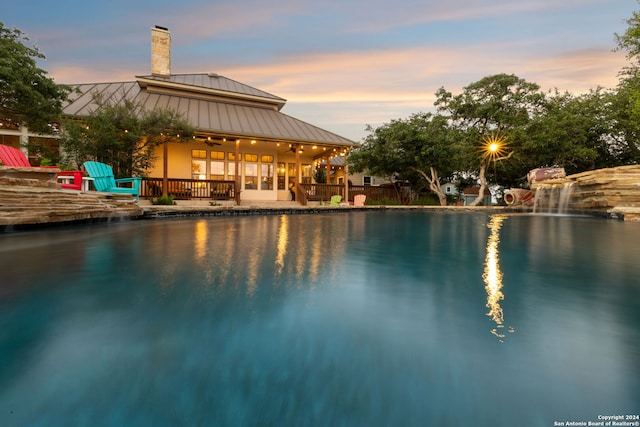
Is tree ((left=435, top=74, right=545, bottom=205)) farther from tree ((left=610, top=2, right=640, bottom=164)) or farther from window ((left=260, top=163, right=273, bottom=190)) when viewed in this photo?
window ((left=260, top=163, right=273, bottom=190))

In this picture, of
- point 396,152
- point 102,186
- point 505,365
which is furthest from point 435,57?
point 505,365

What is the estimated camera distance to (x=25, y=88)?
35.3ft

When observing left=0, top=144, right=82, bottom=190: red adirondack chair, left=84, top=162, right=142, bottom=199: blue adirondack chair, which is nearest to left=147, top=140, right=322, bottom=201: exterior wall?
left=84, top=162, right=142, bottom=199: blue adirondack chair

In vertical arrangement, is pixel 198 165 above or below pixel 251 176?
above

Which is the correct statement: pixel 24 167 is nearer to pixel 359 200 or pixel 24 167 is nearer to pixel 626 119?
pixel 359 200

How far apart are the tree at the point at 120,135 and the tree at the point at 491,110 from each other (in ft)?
53.3

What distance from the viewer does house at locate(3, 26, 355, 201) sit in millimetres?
13492

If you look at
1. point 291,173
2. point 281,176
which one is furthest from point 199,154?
point 291,173

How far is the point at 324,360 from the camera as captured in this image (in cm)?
141

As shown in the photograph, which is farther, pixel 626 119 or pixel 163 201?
pixel 626 119

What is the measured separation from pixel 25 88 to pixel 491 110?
22.4 m

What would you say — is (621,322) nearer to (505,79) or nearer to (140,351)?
(140,351)

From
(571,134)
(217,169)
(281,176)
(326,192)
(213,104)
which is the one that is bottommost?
(326,192)

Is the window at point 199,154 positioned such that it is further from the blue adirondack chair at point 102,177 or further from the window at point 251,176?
the blue adirondack chair at point 102,177
